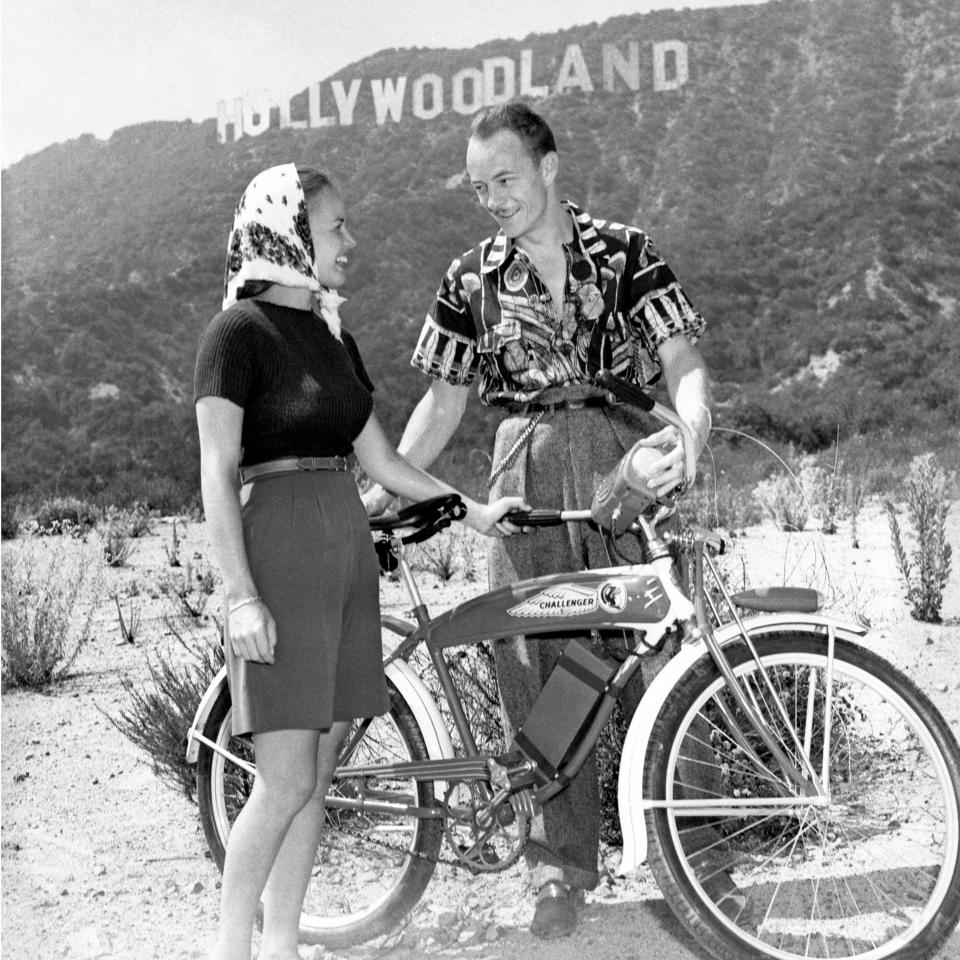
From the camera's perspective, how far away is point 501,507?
271 cm

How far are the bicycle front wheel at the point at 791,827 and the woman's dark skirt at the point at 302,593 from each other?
664 mm

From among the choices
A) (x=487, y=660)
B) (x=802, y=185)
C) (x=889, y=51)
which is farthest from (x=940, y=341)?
(x=487, y=660)

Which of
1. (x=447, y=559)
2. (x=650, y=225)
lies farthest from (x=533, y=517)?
(x=650, y=225)

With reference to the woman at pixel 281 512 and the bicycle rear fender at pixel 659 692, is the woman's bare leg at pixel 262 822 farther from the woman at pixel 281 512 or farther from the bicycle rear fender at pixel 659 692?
the bicycle rear fender at pixel 659 692

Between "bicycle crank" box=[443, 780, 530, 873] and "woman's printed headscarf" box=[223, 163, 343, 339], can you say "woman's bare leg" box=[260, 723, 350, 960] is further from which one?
"woman's printed headscarf" box=[223, 163, 343, 339]

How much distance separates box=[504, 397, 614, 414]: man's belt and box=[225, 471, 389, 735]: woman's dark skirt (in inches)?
24.9

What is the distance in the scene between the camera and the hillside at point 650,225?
30703 mm

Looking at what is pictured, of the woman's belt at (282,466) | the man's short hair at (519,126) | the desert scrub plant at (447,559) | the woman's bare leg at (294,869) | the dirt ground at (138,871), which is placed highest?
the man's short hair at (519,126)

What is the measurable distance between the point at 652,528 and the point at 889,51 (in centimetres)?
4845

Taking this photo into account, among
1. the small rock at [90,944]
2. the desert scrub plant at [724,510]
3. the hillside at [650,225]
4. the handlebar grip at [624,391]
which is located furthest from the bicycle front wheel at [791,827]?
the hillside at [650,225]

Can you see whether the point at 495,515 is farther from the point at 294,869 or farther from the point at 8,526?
the point at 8,526

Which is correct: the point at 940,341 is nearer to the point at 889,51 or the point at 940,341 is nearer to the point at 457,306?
the point at 889,51

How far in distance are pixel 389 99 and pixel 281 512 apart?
49.2 metres

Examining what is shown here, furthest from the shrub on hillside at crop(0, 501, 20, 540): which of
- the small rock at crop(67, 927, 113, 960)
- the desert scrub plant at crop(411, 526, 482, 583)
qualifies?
the small rock at crop(67, 927, 113, 960)
